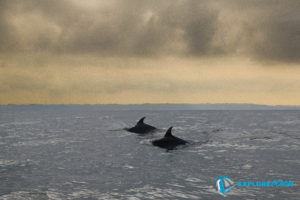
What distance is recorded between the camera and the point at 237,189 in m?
A: 11.3

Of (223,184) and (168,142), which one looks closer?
(223,184)

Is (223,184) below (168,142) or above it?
below

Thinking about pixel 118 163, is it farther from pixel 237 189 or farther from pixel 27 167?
pixel 237 189

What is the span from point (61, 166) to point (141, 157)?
18.2ft

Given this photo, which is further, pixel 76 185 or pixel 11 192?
pixel 76 185

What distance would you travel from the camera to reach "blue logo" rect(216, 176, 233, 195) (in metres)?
11.4

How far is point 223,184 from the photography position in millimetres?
12320

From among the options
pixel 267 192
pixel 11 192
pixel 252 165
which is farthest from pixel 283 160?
pixel 11 192

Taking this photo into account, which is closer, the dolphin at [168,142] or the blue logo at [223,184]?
the blue logo at [223,184]

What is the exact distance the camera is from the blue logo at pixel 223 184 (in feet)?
37.3

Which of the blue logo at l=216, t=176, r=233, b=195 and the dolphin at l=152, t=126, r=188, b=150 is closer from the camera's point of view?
the blue logo at l=216, t=176, r=233, b=195

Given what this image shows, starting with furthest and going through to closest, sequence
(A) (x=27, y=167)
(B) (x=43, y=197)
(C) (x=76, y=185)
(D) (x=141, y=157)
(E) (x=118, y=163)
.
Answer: (D) (x=141, y=157)
(E) (x=118, y=163)
(A) (x=27, y=167)
(C) (x=76, y=185)
(B) (x=43, y=197)

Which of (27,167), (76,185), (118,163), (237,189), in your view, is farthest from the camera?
(118,163)

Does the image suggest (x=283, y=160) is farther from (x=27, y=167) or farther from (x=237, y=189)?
(x=27, y=167)
